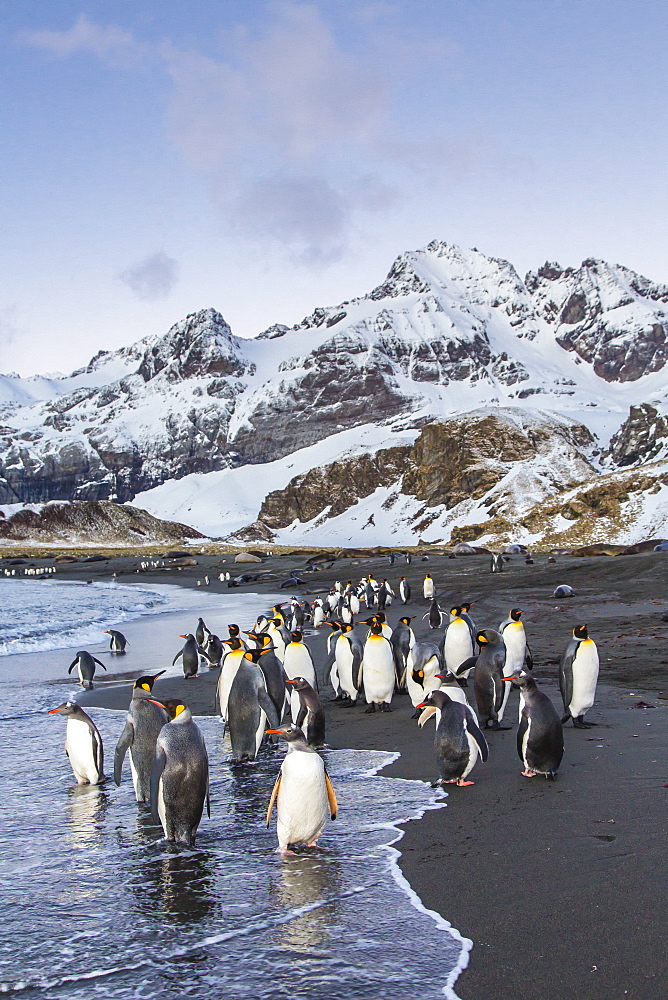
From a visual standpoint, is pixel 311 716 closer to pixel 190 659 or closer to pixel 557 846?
pixel 557 846

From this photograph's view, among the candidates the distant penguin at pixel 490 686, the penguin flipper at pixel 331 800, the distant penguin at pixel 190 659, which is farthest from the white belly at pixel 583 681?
the distant penguin at pixel 190 659

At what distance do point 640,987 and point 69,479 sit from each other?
634ft

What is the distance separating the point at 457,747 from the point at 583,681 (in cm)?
248

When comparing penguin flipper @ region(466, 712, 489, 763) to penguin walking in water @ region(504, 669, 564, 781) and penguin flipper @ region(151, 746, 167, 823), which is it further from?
penguin flipper @ region(151, 746, 167, 823)

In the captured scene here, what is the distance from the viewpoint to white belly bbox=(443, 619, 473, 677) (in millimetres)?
10773

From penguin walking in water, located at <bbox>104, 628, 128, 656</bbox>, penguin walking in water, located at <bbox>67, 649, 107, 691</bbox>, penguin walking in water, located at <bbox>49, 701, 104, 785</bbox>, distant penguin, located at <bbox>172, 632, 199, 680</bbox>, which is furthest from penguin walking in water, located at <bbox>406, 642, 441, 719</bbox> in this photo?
penguin walking in water, located at <bbox>104, 628, 128, 656</bbox>

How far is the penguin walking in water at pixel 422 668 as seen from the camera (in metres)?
9.23

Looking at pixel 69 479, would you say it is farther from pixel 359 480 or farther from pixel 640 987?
pixel 640 987

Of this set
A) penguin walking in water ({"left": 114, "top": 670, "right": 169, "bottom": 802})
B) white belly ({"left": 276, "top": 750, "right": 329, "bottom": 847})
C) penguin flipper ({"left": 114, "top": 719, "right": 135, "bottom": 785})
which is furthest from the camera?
penguin flipper ({"left": 114, "top": 719, "right": 135, "bottom": 785})

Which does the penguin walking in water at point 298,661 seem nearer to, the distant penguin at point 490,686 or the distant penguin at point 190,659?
the distant penguin at point 490,686

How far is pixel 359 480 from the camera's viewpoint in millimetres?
106062

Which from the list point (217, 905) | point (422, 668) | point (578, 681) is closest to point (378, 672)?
point (422, 668)

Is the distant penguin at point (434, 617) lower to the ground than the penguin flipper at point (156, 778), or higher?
lower

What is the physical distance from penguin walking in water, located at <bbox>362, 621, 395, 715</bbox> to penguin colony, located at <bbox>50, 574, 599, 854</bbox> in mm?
16
